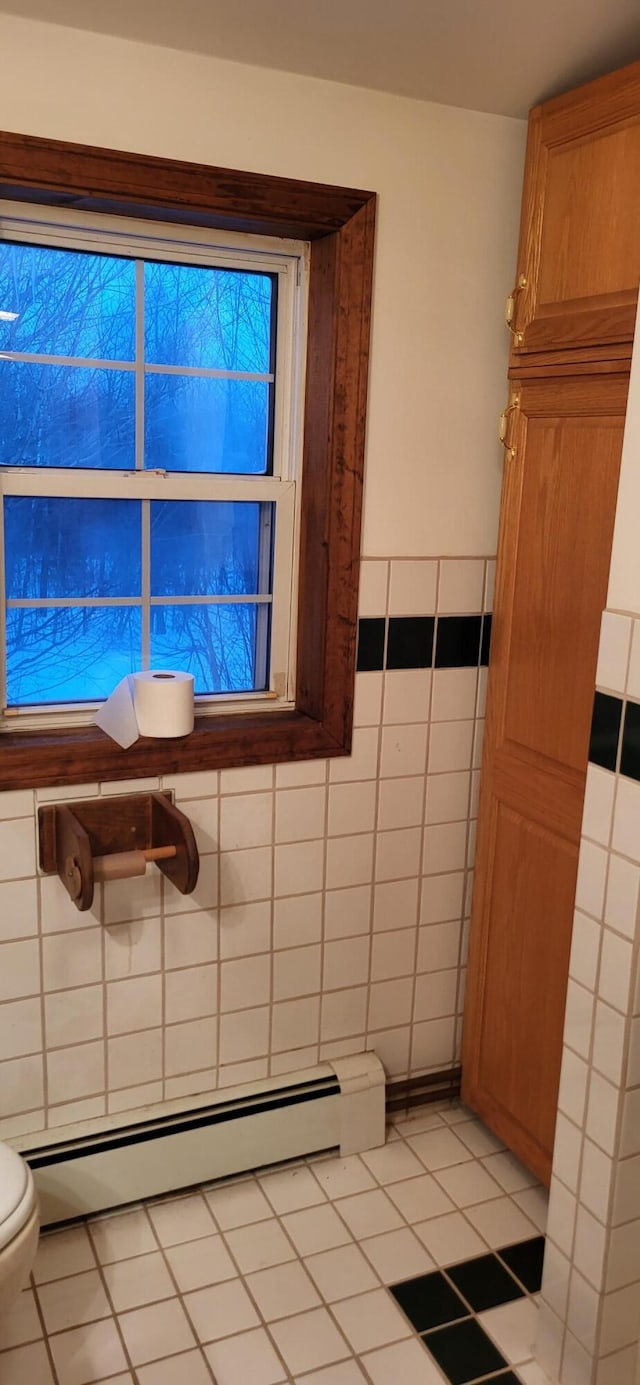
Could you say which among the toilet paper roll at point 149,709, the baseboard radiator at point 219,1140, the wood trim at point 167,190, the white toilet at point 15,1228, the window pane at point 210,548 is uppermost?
the wood trim at point 167,190

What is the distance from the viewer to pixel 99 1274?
6.42 feet

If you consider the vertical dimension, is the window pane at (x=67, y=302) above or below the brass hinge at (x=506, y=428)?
above

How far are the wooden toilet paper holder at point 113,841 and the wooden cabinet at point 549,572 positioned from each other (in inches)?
28.2

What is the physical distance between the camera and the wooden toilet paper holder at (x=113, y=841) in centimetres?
187

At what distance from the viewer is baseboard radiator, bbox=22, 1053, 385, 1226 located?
6.72 feet

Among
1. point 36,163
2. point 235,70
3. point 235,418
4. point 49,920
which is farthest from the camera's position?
point 235,418

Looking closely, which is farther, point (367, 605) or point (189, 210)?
point (367, 605)

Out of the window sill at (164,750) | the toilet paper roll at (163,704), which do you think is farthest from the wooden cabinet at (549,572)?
the toilet paper roll at (163,704)

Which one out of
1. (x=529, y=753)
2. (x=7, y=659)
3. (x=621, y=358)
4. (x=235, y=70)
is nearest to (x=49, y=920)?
(x=7, y=659)

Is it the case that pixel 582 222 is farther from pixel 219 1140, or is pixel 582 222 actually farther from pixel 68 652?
pixel 219 1140

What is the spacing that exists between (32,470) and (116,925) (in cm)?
90

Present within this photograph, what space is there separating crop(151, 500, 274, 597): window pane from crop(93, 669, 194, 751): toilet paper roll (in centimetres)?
23

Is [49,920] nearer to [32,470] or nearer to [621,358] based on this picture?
[32,470]

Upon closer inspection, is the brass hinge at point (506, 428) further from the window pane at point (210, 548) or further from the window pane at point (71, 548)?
the window pane at point (71, 548)
